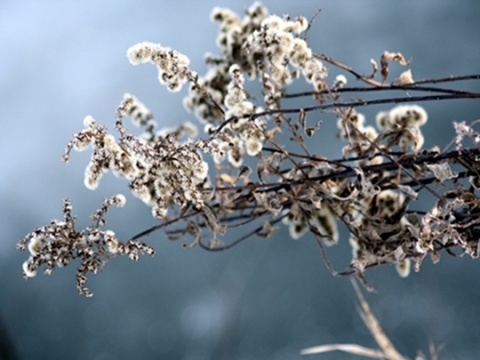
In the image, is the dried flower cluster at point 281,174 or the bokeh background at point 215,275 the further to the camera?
the bokeh background at point 215,275

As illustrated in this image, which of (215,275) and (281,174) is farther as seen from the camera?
(215,275)

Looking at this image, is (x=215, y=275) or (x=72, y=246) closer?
(x=72, y=246)

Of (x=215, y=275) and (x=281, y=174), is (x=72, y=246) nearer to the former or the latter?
(x=281, y=174)

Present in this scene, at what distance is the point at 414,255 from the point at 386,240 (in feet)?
0.13

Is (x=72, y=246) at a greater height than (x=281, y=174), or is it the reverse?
(x=281, y=174)

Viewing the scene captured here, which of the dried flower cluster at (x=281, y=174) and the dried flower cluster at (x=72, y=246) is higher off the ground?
the dried flower cluster at (x=281, y=174)

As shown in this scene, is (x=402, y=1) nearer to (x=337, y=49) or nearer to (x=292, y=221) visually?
(x=337, y=49)

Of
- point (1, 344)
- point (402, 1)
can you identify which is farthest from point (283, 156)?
point (402, 1)

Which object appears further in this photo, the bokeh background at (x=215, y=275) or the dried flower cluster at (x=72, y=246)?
the bokeh background at (x=215, y=275)

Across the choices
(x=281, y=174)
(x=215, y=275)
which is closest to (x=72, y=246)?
(x=281, y=174)

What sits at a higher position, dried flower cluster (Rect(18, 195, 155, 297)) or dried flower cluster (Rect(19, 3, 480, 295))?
dried flower cluster (Rect(19, 3, 480, 295))

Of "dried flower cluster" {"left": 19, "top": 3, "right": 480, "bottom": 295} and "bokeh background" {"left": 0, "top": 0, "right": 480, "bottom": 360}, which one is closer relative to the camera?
"dried flower cluster" {"left": 19, "top": 3, "right": 480, "bottom": 295}

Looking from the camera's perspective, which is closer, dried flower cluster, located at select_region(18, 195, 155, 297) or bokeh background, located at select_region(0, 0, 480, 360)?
dried flower cluster, located at select_region(18, 195, 155, 297)

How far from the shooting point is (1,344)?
3.98ft
